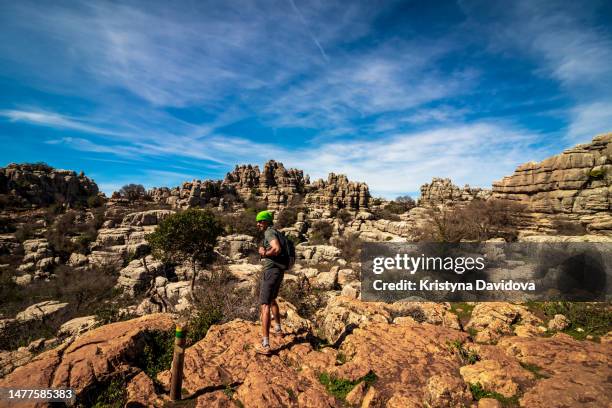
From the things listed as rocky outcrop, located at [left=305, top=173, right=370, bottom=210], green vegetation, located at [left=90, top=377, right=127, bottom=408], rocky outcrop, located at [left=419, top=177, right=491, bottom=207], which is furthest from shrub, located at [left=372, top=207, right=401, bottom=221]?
green vegetation, located at [left=90, top=377, right=127, bottom=408]

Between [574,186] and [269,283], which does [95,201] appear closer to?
[269,283]

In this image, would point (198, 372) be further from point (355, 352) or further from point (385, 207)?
point (385, 207)

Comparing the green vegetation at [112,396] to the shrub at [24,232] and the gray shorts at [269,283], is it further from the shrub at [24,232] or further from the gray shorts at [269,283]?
the shrub at [24,232]

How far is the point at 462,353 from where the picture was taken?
4.68m

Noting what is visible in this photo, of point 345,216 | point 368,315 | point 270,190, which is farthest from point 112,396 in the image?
point 270,190

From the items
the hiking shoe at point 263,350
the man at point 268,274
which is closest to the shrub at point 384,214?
the man at point 268,274

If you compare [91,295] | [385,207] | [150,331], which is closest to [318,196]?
[385,207]

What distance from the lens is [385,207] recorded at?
193ft

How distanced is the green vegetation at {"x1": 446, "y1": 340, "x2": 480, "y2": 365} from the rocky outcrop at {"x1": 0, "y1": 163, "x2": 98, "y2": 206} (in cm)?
5575

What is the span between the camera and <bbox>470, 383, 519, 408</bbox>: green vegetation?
11.9ft

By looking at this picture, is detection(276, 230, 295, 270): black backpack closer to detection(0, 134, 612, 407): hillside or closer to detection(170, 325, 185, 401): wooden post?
detection(0, 134, 612, 407): hillside

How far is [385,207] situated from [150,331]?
57.1m

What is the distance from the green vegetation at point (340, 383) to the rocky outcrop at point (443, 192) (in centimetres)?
5630

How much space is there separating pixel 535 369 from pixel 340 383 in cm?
298
